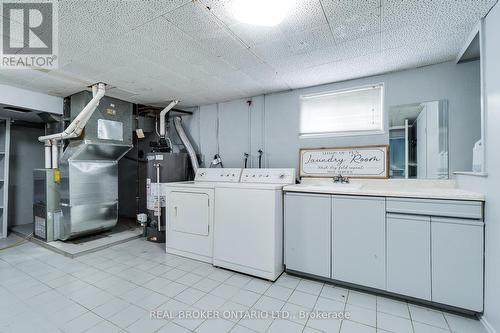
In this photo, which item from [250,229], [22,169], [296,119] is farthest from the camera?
[22,169]

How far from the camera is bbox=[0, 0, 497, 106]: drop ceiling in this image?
1622 mm

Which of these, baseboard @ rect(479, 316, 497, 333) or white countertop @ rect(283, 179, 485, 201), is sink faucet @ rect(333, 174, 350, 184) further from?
baseboard @ rect(479, 316, 497, 333)

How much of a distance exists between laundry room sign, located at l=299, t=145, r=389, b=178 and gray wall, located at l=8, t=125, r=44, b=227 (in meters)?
5.39

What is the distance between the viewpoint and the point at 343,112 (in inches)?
118

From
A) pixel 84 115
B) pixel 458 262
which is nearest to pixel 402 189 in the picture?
pixel 458 262

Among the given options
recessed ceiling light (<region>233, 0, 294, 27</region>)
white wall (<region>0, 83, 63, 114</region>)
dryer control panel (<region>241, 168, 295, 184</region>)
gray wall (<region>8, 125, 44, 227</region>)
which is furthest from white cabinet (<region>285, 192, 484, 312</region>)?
gray wall (<region>8, 125, 44, 227</region>)

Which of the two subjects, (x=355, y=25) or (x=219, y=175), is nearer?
(x=355, y=25)

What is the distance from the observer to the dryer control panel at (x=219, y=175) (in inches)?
133

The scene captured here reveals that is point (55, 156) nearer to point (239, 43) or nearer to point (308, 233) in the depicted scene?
point (239, 43)

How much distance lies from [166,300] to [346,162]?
8.19ft

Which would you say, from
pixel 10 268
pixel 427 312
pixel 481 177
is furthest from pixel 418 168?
pixel 10 268

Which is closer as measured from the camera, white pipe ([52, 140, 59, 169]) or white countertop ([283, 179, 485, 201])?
white countertop ([283, 179, 485, 201])

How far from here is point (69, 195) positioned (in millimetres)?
3268

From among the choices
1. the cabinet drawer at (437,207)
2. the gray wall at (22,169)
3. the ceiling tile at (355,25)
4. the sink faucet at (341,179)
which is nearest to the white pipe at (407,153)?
the sink faucet at (341,179)
